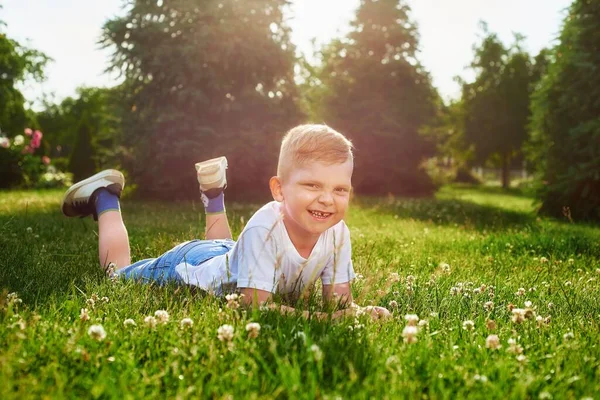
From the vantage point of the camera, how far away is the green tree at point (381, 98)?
21766 mm

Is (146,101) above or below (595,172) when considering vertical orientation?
above

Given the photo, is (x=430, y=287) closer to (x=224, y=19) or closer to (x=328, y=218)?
(x=328, y=218)

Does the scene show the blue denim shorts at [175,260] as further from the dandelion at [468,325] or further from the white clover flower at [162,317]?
the dandelion at [468,325]

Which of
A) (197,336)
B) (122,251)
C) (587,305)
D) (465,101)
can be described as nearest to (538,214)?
(587,305)

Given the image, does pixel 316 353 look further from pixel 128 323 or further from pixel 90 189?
pixel 90 189

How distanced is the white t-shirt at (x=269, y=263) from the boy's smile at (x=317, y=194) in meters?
0.13

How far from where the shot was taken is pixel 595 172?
1050cm

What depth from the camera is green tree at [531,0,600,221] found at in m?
10.8

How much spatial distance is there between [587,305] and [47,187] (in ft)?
65.2

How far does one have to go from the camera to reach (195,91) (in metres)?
14.6

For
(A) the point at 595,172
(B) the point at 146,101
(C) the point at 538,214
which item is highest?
(B) the point at 146,101

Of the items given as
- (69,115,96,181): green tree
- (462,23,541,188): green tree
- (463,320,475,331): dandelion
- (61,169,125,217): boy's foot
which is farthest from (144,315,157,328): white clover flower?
(462,23,541,188): green tree

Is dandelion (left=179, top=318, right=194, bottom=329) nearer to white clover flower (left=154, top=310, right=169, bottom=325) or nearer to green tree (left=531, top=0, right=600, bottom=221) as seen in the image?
white clover flower (left=154, top=310, right=169, bottom=325)

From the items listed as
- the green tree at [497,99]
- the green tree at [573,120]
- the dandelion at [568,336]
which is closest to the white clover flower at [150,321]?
the dandelion at [568,336]
